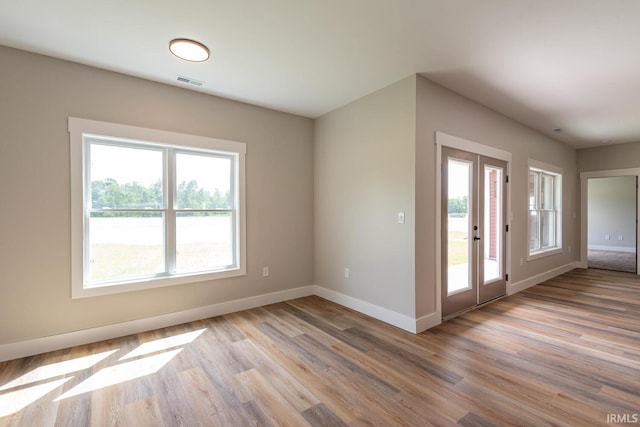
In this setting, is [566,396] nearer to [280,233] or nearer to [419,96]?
[419,96]

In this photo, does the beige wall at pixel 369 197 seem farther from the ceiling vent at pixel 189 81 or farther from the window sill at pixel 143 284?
the ceiling vent at pixel 189 81

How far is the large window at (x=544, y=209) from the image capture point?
5.20 meters

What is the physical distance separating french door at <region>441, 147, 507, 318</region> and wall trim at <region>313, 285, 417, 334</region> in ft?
1.89

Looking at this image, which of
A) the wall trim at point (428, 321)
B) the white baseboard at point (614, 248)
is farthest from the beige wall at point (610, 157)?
the wall trim at point (428, 321)

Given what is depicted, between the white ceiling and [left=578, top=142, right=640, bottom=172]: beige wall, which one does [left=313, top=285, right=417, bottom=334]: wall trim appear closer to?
the white ceiling

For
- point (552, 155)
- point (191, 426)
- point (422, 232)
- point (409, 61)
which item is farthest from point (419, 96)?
point (552, 155)

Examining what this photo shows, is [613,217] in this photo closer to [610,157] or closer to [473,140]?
[610,157]

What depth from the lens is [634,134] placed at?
5.28 metres

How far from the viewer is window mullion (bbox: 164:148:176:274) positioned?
3.35m

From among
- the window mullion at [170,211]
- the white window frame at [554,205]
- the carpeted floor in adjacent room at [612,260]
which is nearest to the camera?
the window mullion at [170,211]

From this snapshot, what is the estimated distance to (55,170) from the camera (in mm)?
2699

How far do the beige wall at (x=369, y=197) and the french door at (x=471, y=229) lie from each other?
0.57m

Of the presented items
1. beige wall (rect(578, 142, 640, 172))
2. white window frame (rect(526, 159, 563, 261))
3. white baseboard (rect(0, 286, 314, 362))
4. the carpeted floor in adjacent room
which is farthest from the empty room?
the carpeted floor in adjacent room

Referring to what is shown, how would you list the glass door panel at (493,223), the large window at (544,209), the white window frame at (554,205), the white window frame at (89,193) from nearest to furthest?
→ 1. the white window frame at (89,193)
2. the glass door panel at (493,223)
3. the white window frame at (554,205)
4. the large window at (544,209)
